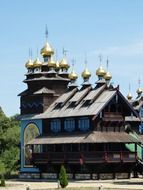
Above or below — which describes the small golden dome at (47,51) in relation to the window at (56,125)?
above

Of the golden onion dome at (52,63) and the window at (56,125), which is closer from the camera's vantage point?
the window at (56,125)

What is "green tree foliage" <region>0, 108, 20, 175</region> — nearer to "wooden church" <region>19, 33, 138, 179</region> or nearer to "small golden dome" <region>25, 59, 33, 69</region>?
"wooden church" <region>19, 33, 138, 179</region>

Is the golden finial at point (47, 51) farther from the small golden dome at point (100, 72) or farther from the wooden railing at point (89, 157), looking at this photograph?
the wooden railing at point (89, 157)

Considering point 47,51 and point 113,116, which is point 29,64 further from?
point 113,116

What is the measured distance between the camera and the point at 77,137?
64.0m

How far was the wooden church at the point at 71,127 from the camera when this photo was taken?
209 ft

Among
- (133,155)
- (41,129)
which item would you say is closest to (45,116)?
(41,129)

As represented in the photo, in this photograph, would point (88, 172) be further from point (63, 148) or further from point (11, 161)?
point (11, 161)

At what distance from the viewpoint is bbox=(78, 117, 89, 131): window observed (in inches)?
2569

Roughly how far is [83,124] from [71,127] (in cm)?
198

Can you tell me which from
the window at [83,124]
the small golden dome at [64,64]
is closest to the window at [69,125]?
the window at [83,124]

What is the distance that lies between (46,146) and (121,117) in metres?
8.68

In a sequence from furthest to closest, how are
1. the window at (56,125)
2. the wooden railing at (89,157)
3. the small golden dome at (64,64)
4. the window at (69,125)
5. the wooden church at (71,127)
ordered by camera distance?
the small golden dome at (64,64) < the window at (56,125) < the window at (69,125) < the wooden church at (71,127) < the wooden railing at (89,157)

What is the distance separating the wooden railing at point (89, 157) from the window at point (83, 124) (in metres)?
3.11
